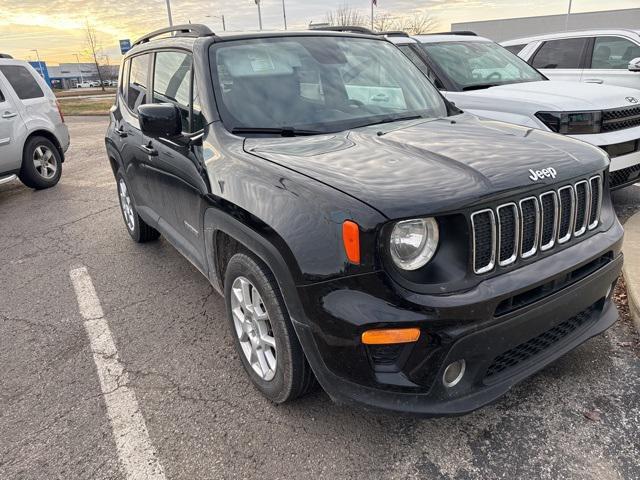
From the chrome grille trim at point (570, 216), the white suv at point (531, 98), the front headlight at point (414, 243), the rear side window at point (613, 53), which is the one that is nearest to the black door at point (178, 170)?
the front headlight at point (414, 243)

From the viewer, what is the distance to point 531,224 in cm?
212

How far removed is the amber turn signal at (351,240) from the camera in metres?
1.87

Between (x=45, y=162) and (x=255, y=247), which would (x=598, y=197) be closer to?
(x=255, y=247)

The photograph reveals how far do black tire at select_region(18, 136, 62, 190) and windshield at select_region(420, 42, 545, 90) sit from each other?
607cm

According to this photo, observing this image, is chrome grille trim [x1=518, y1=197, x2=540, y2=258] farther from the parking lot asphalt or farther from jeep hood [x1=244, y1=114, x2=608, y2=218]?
the parking lot asphalt

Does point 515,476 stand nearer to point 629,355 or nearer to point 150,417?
point 629,355

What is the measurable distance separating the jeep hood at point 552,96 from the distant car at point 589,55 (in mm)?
2228

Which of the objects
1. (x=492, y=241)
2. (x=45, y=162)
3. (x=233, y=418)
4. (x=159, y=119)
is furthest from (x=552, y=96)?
(x=45, y=162)

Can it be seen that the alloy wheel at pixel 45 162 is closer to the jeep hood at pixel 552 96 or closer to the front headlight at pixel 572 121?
the jeep hood at pixel 552 96

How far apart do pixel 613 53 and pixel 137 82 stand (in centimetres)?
680

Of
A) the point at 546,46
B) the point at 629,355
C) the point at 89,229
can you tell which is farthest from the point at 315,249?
the point at 546,46

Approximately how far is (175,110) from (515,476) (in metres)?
2.61

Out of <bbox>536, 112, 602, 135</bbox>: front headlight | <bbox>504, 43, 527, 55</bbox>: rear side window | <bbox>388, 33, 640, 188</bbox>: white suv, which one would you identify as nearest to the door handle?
<bbox>388, 33, 640, 188</bbox>: white suv

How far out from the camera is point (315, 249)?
6.50 ft
